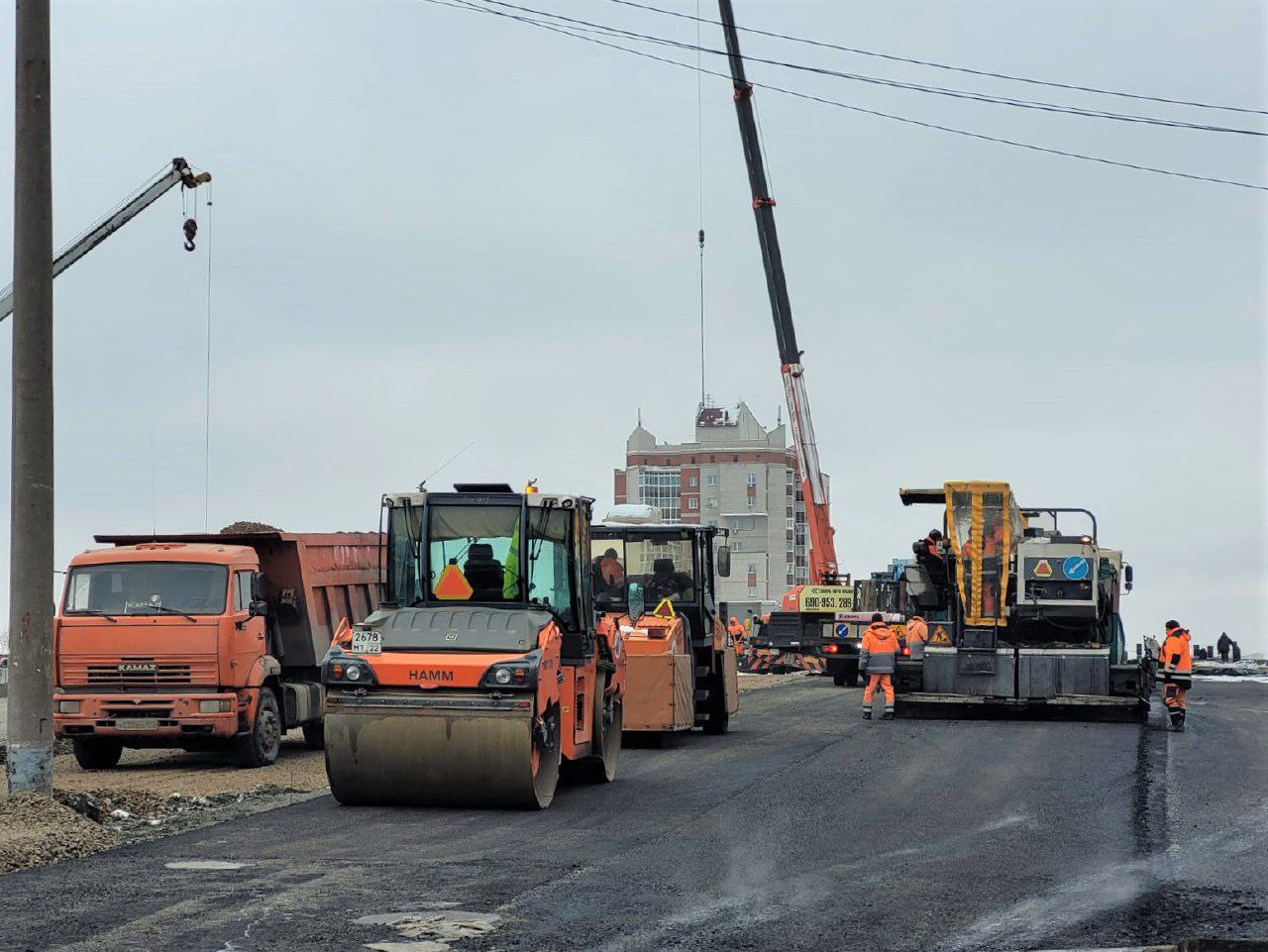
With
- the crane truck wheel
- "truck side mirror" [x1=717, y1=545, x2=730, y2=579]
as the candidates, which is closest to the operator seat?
the crane truck wheel

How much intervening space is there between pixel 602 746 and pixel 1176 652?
11285 millimetres

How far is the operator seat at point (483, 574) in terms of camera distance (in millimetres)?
13547

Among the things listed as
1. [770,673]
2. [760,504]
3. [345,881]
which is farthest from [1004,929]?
[760,504]

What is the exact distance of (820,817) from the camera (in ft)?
40.9

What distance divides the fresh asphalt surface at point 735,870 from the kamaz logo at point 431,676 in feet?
3.34

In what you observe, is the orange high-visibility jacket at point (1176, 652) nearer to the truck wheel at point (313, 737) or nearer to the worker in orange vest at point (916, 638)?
the worker in orange vest at point (916, 638)

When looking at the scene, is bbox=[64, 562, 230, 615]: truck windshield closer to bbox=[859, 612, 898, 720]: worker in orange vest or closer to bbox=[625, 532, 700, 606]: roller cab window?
bbox=[625, 532, 700, 606]: roller cab window

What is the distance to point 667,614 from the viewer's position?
1967 centimetres

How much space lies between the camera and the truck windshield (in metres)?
17.7

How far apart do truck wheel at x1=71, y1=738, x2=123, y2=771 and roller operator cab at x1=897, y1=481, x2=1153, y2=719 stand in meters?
11.2

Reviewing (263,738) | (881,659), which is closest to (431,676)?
(263,738)

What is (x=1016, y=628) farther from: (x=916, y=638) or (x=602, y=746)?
(x=602, y=746)

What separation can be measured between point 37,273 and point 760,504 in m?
132

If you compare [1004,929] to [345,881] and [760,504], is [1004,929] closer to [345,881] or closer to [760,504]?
[345,881]
